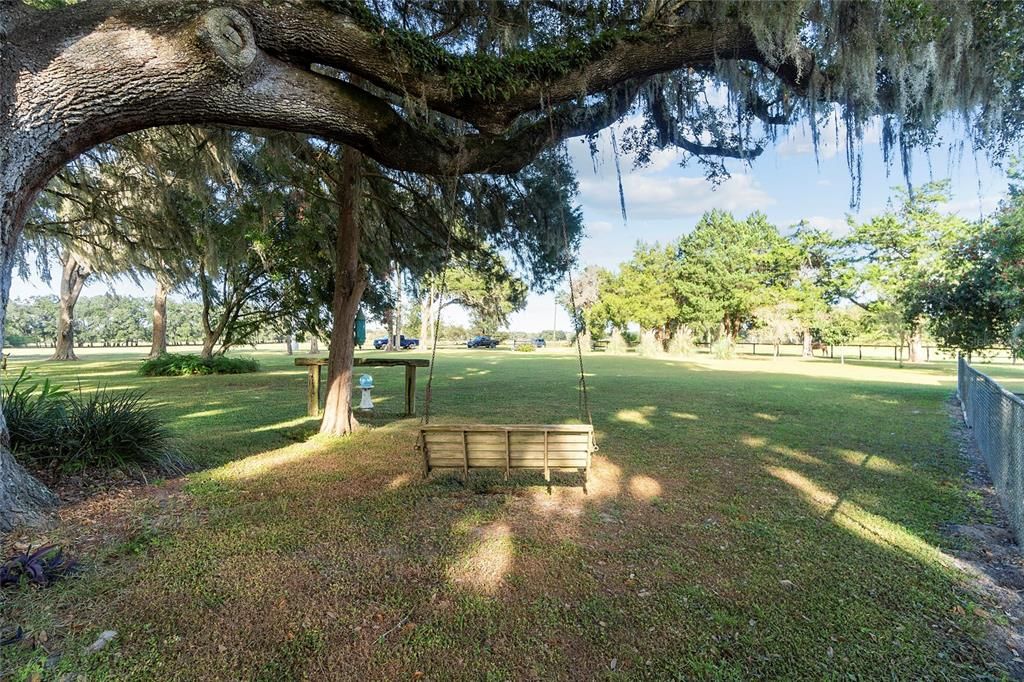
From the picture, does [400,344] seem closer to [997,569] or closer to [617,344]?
[617,344]

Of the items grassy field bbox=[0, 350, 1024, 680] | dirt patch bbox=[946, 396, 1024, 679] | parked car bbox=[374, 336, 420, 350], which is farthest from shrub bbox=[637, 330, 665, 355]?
dirt patch bbox=[946, 396, 1024, 679]

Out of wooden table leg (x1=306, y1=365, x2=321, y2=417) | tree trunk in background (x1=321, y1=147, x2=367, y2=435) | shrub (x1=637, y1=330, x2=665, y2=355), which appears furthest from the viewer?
shrub (x1=637, y1=330, x2=665, y2=355)

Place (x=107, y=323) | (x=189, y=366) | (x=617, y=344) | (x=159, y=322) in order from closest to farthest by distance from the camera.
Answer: (x=189, y=366) < (x=159, y=322) < (x=617, y=344) < (x=107, y=323)

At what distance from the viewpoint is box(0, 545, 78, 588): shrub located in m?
2.75

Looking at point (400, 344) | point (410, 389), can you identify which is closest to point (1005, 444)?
point (410, 389)

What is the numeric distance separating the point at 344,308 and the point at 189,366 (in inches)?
505

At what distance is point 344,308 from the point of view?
7168 mm

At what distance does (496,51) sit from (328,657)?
20.2 ft

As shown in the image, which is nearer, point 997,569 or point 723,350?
point 997,569

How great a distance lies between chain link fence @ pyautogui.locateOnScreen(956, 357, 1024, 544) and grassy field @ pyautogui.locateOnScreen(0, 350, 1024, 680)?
0.36 meters

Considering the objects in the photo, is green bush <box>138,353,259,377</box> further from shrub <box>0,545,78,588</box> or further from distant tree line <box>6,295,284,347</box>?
distant tree line <box>6,295,284,347</box>

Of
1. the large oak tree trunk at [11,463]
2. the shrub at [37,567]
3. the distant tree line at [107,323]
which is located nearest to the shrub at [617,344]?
the large oak tree trunk at [11,463]

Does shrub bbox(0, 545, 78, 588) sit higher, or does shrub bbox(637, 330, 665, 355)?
shrub bbox(637, 330, 665, 355)

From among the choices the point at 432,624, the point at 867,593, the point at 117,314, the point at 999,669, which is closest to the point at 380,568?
the point at 432,624
